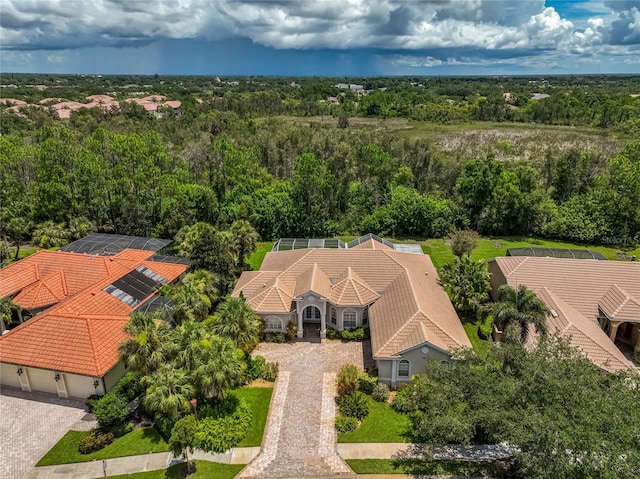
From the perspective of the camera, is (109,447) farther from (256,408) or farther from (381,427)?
(381,427)

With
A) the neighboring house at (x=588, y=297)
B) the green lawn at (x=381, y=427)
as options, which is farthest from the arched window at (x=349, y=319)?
the neighboring house at (x=588, y=297)

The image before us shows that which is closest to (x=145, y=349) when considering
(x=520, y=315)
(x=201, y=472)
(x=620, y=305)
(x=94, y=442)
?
(x=94, y=442)

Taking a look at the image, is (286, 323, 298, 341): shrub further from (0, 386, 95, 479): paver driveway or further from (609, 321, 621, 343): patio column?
(609, 321, 621, 343): patio column

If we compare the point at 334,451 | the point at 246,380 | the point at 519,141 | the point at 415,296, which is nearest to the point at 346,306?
the point at 415,296

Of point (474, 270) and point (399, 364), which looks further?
point (474, 270)

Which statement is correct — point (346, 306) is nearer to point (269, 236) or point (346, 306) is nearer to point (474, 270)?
point (474, 270)

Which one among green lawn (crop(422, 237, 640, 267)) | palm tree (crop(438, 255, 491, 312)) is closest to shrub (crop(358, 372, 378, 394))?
palm tree (crop(438, 255, 491, 312))

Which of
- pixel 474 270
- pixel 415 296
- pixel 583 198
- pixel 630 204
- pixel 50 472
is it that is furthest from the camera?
pixel 583 198
